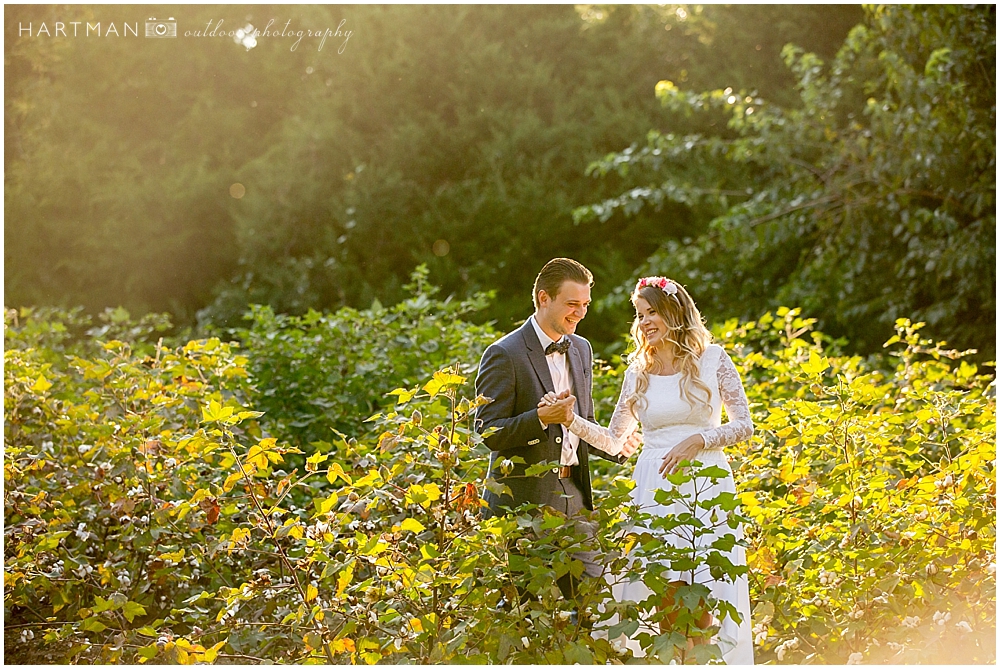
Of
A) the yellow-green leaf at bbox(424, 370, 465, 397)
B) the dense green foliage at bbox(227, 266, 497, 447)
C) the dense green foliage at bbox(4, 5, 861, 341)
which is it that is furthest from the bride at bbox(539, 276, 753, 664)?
the dense green foliage at bbox(4, 5, 861, 341)

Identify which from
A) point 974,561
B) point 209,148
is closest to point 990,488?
point 974,561

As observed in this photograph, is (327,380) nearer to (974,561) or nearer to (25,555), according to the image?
(25,555)

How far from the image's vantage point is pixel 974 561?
10.1ft

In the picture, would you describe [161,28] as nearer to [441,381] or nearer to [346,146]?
[346,146]

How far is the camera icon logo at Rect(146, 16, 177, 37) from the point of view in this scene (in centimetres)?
1378

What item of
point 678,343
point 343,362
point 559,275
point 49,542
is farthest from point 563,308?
point 343,362

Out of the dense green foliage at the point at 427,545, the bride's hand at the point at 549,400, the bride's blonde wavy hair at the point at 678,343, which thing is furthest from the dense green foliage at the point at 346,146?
the bride's hand at the point at 549,400

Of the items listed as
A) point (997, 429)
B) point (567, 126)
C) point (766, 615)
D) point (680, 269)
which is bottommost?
point (766, 615)

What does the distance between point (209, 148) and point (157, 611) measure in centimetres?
1179

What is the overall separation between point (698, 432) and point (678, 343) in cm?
32

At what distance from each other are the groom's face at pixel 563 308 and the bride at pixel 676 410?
231mm

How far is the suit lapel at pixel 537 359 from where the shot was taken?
327 cm

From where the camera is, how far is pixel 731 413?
10.7 ft

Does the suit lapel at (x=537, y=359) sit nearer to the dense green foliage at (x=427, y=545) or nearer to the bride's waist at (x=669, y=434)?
the dense green foliage at (x=427, y=545)
